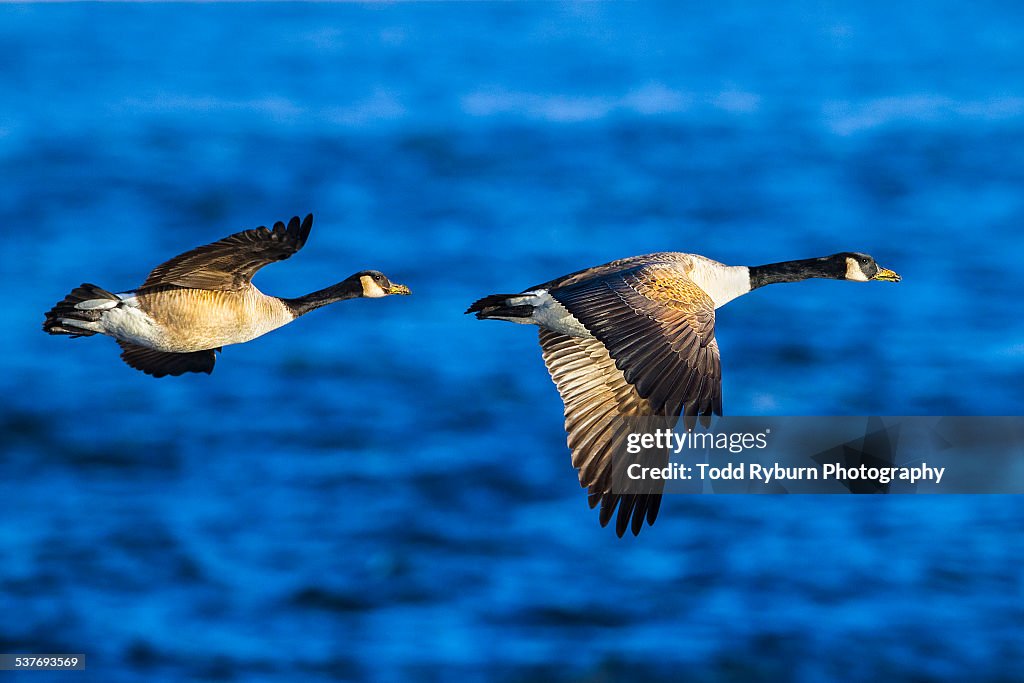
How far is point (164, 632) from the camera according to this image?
45281 mm

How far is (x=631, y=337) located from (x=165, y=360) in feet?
17.6

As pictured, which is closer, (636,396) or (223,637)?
(636,396)

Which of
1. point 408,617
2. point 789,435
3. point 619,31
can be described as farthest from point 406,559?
point 619,31

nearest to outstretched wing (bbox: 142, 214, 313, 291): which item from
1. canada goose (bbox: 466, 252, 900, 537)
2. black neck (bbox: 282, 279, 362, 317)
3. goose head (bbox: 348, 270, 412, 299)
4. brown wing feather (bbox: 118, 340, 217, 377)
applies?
black neck (bbox: 282, 279, 362, 317)

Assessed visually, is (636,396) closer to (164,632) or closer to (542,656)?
(542,656)

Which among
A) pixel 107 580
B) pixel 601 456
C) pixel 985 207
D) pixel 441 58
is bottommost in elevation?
pixel 601 456

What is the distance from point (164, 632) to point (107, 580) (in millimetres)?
5259

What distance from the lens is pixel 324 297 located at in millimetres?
17047

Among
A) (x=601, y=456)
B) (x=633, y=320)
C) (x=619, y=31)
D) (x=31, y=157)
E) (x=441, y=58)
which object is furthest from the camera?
(x=619, y=31)

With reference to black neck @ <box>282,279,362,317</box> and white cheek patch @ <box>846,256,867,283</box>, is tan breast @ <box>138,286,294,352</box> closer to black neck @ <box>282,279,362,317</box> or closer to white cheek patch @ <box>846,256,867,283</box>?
black neck @ <box>282,279,362,317</box>

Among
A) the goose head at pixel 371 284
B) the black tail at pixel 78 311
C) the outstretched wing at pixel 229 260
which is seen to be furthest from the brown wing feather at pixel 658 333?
the black tail at pixel 78 311

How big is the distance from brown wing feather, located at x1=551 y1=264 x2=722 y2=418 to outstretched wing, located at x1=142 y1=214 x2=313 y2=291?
262cm

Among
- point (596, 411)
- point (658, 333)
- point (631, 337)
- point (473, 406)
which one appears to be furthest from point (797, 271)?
point (473, 406)

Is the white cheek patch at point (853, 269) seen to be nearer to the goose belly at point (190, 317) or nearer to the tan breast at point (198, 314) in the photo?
the goose belly at point (190, 317)
